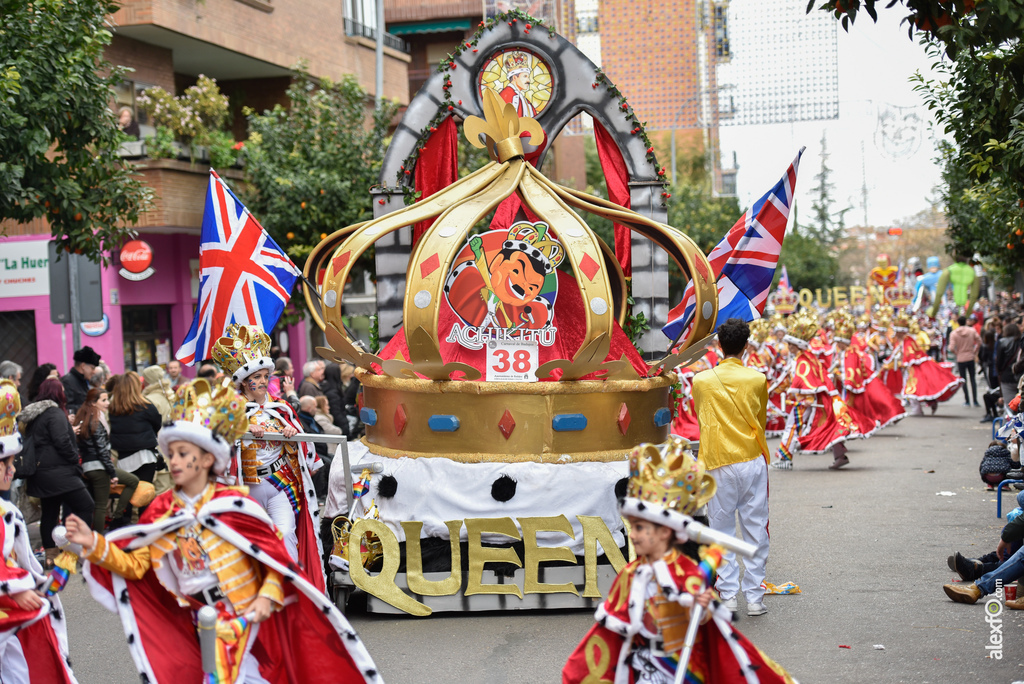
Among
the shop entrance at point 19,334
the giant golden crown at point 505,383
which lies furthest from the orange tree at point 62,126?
the shop entrance at point 19,334

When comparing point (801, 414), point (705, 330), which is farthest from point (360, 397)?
point (801, 414)

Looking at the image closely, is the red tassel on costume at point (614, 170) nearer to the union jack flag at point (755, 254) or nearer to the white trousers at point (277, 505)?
the union jack flag at point (755, 254)

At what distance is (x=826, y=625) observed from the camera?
7207 millimetres

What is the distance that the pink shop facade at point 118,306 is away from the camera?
1842 centimetres

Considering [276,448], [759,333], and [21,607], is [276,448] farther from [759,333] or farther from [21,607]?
[759,333]

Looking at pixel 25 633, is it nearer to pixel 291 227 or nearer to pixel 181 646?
pixel 181 646

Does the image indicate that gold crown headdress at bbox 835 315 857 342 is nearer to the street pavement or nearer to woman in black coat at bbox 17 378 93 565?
the street pavement

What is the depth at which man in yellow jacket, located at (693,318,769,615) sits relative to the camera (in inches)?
289

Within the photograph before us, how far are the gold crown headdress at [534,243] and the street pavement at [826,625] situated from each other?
2.72 meters

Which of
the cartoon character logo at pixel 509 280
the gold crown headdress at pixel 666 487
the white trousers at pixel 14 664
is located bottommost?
the white trousers at pixel 14 664

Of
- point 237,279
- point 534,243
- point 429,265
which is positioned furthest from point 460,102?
point 237,279

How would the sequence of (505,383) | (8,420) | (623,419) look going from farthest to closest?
(623,419)
(505,383)
(8,420)

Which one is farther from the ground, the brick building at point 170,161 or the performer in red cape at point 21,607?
the brick building at point 170,161

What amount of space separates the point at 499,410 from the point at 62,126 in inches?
236
